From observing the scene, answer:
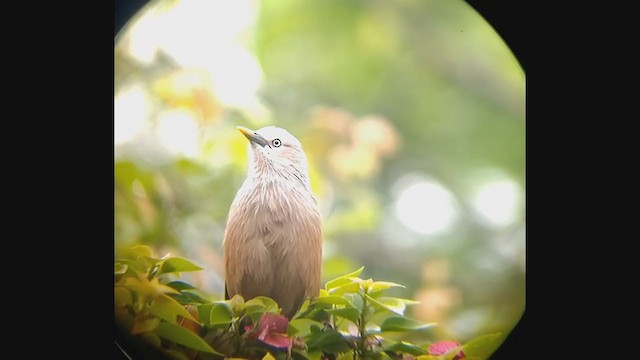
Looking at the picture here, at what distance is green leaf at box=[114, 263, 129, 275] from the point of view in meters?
2.66

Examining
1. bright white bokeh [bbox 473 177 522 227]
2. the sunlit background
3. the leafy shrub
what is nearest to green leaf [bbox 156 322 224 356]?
the leafy shrub

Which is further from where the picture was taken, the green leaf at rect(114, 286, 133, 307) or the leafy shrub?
the green leaf at rect(114, 286, 133, 307)

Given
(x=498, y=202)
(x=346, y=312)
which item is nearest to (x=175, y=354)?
(x=346, y=312)

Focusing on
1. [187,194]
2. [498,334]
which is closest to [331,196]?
[187,194]

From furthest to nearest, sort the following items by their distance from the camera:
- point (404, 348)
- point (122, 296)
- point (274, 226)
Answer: point (122, 296) < point (404, 348) < point (274, 226)

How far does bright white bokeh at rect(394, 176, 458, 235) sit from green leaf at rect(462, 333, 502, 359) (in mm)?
300

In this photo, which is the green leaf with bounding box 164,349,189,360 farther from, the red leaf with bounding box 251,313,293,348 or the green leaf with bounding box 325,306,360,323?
the green leaf with bounding box 325,306,360,323

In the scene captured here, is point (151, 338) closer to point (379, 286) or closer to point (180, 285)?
point (180, 285)

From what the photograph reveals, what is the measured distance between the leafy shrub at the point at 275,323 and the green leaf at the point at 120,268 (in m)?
0.04

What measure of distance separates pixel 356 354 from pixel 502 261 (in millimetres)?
404

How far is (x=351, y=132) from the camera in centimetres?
248

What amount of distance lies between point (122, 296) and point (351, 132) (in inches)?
27.3

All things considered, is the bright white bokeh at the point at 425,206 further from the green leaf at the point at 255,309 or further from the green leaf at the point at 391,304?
the green leaf at the point at 255,309

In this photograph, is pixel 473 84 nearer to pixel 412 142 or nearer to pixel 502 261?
pixel 412 142
